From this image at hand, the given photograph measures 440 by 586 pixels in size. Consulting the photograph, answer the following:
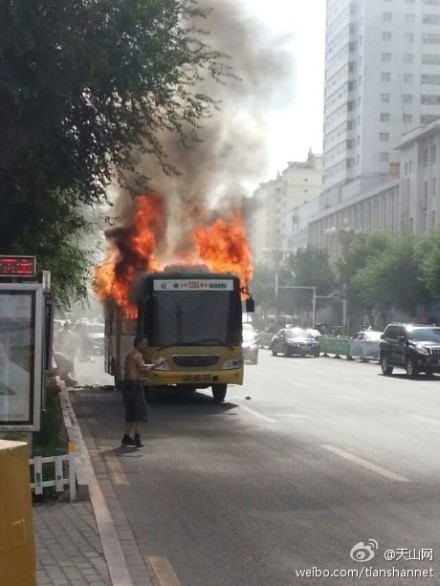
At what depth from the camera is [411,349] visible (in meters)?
36.5

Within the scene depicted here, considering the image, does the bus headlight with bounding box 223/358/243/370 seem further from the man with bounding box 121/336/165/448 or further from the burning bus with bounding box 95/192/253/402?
the man with bounding box 121/336/165/448

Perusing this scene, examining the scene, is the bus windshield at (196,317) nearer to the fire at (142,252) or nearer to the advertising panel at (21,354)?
the fire at (142,252)

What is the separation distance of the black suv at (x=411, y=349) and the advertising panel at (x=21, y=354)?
2609 cm

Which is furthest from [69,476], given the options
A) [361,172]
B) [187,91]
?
[361,172]

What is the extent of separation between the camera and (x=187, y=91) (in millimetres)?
20453

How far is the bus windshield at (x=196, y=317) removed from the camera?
2331 cm

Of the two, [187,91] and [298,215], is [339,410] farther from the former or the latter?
[298,215]

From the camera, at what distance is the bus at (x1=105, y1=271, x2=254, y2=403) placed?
23031mm

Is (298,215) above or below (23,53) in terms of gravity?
above

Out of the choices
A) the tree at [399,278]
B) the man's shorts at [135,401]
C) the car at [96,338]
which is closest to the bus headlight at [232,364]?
the man's shorts at [135,401]

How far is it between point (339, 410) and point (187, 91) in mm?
7138

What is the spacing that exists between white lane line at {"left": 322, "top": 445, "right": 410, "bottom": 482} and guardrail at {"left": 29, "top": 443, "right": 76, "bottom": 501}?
3.82 meters

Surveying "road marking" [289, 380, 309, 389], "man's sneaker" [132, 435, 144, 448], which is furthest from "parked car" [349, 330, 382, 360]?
"man's sneaker" [132, 435, 144, 448]

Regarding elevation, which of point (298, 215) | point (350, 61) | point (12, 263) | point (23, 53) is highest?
point (350, 61)
